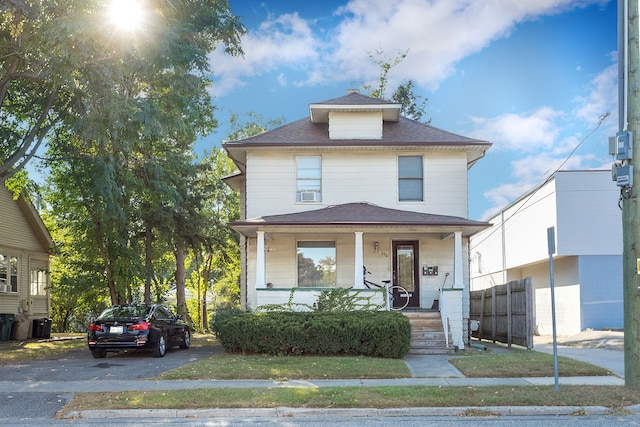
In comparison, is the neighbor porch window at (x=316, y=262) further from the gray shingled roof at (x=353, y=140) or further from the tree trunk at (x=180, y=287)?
the tree trunk at (x=180, y=287)

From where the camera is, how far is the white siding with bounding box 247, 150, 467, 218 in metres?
22.3

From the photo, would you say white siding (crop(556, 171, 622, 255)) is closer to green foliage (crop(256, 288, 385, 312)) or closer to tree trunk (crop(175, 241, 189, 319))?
green foliage (crop(256, 288, 385, 312))

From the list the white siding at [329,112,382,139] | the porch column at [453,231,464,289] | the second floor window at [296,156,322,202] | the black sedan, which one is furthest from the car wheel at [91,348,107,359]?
the white siding at [329,112,382,139]

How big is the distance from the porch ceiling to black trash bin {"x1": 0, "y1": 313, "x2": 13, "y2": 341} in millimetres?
11268

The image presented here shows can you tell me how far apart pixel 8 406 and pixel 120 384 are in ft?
7.19

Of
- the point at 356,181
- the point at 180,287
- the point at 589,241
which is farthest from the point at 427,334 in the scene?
→ the point at 180,287

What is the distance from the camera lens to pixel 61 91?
62.6 ft

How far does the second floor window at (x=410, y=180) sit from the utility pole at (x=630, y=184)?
11571 mm

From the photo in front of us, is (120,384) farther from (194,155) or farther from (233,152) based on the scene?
(194,155)

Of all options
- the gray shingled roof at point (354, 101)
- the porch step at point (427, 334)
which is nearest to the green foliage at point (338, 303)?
the porch step at point (427, 334)

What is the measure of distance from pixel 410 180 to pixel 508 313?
533cm

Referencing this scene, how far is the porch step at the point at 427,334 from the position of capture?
18344 millimetres

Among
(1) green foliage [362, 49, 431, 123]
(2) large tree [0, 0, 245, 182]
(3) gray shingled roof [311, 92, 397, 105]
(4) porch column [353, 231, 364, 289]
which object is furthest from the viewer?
(1) green foliage [362, 49, 431, 123]

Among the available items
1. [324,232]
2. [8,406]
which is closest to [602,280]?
[324,232]
